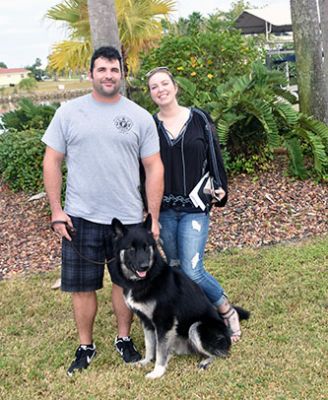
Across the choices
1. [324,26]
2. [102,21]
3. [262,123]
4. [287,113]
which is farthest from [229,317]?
[324,26]

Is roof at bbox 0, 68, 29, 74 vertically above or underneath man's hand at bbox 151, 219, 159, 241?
above

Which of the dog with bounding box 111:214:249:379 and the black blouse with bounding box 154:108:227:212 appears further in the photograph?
the black blouse with bounding box 154:108:227:212

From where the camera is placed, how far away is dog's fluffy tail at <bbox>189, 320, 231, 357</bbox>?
3.77 metres

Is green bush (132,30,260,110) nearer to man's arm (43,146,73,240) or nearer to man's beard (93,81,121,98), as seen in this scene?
man's beard (93,81,121,98)

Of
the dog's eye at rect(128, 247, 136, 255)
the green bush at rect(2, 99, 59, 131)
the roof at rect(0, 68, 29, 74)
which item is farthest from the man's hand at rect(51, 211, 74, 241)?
the roof at rect(0, 68, 29, 74)

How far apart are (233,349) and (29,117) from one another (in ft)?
21.1

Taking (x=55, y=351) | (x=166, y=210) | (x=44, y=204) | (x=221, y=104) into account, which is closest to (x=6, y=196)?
(x=44, y=204)

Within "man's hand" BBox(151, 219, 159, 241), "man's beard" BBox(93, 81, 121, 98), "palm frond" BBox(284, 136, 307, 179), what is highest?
"man's beard" BBox(93, 81, 121, 98)

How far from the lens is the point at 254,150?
744cm

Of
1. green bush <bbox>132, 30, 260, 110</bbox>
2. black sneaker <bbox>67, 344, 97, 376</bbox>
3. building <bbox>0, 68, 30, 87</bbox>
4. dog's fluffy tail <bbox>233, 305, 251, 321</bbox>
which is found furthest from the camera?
building <bbox>0, 68, 30, 87</bbox>

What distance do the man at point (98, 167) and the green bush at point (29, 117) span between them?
5.57 meters

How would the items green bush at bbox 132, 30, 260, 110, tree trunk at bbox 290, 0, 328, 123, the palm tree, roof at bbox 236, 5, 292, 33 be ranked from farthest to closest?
roof at bbox 236, 5, 292, 33 → the palm tree → green bush at bbox 132, 30, 260, 110 → tree trunk at bbox 290, 0, 328, 123

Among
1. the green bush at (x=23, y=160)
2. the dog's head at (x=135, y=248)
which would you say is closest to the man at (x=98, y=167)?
the dog's head at (x=135, y=248)

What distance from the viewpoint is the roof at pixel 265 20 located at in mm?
20609
